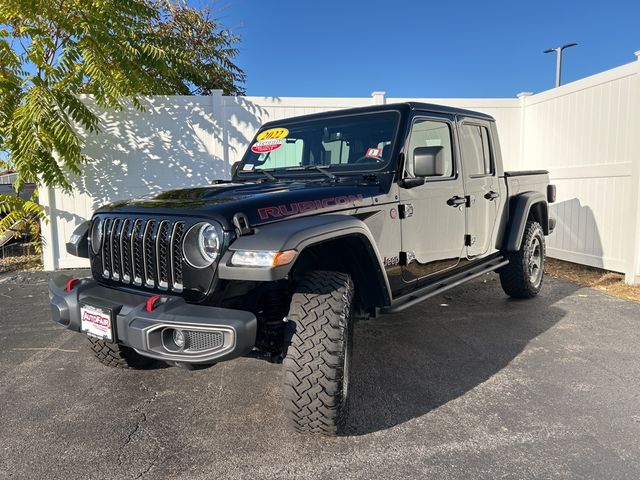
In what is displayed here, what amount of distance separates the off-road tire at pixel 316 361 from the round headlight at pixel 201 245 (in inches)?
19.8

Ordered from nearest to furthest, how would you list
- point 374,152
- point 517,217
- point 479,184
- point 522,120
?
point 374,152, point 479,184, point 517,217, point 522,120

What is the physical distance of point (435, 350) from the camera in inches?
151

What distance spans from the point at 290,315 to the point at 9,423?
1.84m

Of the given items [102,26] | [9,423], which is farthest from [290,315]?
[102,26]

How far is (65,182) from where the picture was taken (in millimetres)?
6387

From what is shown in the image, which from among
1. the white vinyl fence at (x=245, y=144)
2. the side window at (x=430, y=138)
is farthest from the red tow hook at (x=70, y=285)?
the white vinyl fence at (x=245, y=144)

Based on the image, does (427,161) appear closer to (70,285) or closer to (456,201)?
(456,201)

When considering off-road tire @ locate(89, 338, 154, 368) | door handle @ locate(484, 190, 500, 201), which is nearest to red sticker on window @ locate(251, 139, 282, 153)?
off-road tire @ locate(89, 338, 154, 368)

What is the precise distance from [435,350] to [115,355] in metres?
2.46

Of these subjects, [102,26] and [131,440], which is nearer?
[131,440]

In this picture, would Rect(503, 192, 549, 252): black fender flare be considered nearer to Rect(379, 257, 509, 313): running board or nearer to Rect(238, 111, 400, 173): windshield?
Rect(379, 257, 509, 313): running board

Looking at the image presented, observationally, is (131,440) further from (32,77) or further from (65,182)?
(32,77)

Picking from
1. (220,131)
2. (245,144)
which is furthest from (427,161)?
(220,131)

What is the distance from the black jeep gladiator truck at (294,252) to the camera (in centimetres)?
225
